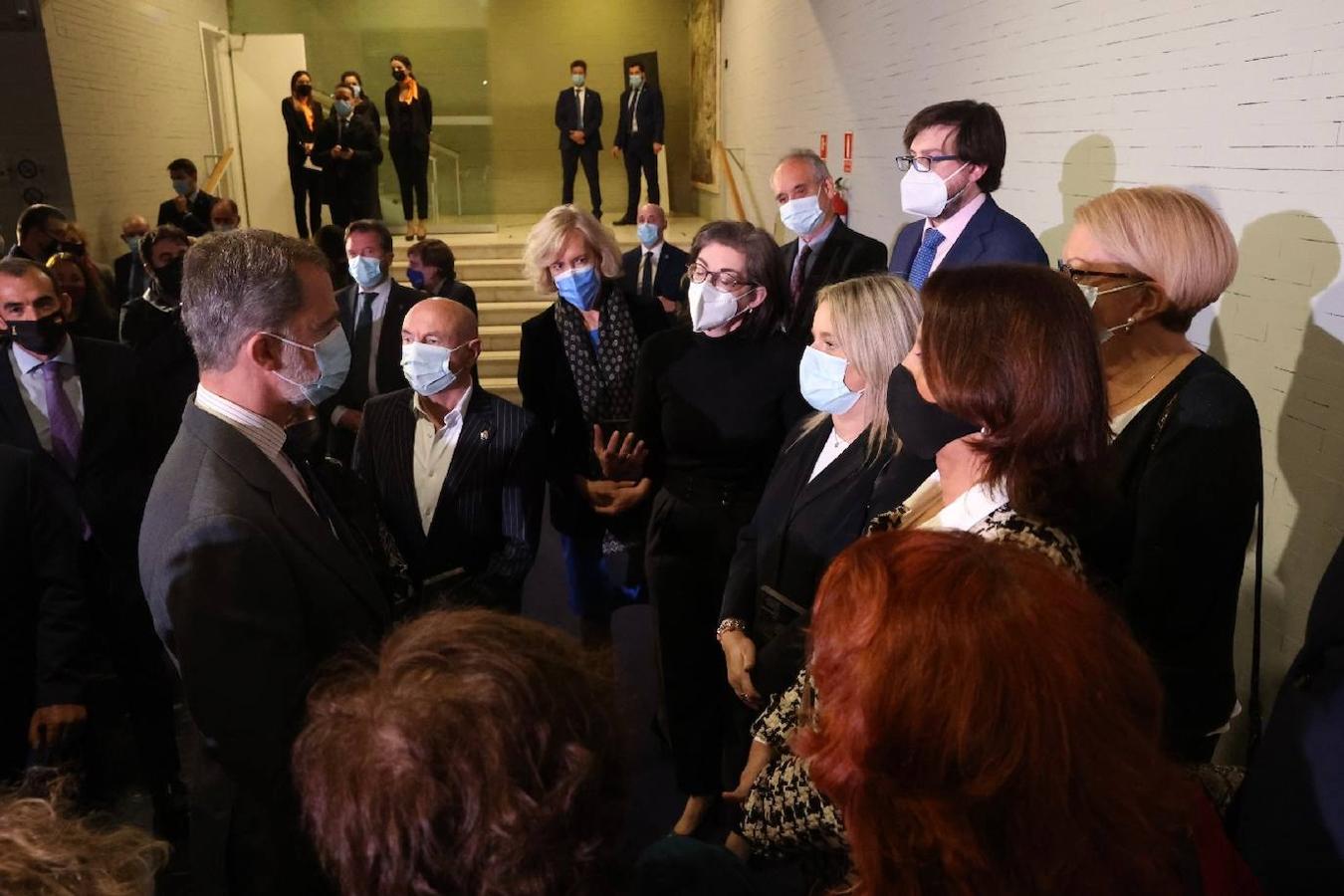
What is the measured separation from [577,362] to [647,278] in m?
3.13

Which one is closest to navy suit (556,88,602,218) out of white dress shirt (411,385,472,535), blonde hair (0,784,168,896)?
white dress shirt (411,385,472,535)

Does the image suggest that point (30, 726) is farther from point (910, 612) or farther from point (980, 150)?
point (980, 150)

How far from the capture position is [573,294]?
3.10 m

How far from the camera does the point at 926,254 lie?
3229 millimetres

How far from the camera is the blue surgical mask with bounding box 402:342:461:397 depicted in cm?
243

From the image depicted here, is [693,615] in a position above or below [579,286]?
below

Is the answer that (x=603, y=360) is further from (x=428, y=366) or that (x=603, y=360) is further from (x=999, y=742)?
(x=999, y=742)

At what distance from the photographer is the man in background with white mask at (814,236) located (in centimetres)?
392

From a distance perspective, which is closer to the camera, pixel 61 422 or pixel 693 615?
pixel 693 615

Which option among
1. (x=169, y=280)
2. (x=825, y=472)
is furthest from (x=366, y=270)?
(x=825, y=472)

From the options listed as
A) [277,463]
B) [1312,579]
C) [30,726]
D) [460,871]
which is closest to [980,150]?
[1312,579]

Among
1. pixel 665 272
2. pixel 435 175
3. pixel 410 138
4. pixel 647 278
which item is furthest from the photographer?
pixel 435 175

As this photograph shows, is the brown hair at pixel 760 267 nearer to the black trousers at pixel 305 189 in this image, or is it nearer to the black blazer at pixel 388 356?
the black blazer at pixel 388 356

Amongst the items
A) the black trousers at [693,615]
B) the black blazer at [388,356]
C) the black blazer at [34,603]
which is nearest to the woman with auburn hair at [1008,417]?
the black trousers at [693,615]
